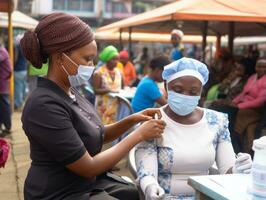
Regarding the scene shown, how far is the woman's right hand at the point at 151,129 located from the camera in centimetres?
233

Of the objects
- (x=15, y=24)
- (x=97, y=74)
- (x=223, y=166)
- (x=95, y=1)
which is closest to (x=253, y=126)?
(x=97, y=74)

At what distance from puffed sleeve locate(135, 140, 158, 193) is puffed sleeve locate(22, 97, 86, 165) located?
0.52 m

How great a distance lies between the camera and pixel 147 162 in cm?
257

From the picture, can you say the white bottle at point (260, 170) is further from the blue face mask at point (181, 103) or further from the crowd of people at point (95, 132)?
the blue face mask at point (181, 103)

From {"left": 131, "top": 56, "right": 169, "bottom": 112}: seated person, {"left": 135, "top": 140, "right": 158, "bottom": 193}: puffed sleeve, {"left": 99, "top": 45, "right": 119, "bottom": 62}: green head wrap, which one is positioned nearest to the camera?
{"left": 135, "top": 140, "right": 158, "bottom": 193}: puffed sleeve

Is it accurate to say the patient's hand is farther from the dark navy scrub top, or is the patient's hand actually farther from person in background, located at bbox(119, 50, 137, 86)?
person in background, located at bbox(119, 50, 137, 86)

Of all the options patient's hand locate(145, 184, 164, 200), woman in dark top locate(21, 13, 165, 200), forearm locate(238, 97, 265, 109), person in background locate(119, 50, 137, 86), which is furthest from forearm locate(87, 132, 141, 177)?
person in background locate(119, 50, 137, 86)

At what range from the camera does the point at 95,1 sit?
132 ft

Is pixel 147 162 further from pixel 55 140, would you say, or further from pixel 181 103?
pixel 55 140

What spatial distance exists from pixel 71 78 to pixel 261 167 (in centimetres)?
101

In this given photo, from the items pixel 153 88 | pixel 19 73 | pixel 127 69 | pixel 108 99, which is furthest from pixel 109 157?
pixel 19 73

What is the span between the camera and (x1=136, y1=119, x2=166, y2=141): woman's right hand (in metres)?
2.33

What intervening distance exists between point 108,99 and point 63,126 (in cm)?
478

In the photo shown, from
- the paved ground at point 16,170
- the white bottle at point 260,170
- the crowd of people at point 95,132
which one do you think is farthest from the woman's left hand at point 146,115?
the paved ground at point 16,170
